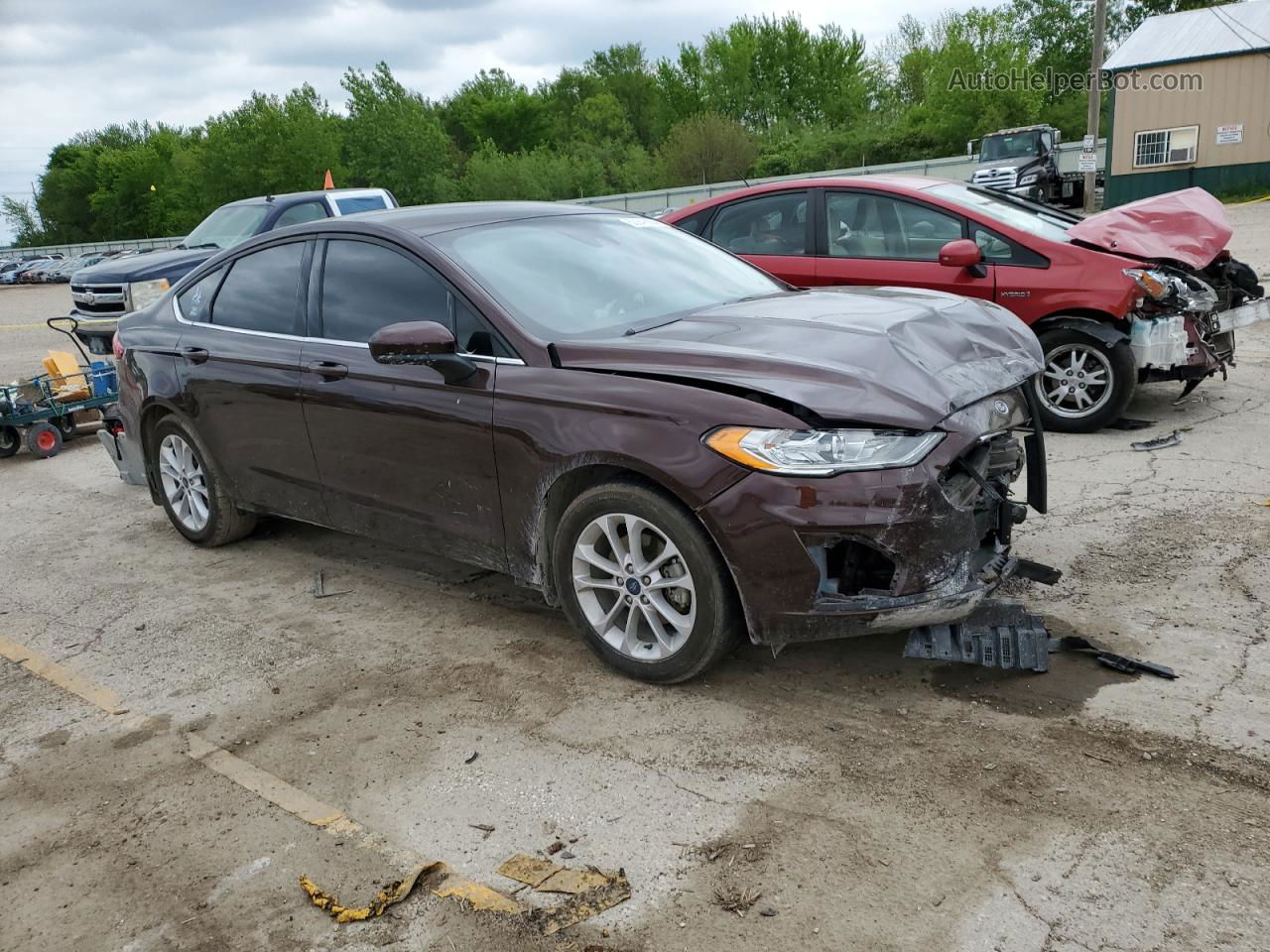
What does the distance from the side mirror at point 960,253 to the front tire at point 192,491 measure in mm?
4536

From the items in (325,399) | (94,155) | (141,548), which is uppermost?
(94,155)

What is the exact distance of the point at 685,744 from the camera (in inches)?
137

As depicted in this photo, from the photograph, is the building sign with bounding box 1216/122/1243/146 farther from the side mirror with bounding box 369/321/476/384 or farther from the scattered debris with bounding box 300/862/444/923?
the scattered debris with bounding box 300/862/444/923

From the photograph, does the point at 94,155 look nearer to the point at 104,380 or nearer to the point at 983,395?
the point at 104,380

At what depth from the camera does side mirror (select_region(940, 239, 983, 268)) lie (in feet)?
22.3

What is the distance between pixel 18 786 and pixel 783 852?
Result: 2590 mm

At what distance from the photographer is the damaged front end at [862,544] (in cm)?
336

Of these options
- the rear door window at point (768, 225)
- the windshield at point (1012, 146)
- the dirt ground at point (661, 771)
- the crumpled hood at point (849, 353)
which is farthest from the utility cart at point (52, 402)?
the windshield at point (1012, 146)

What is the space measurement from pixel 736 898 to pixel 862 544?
1.23 metres

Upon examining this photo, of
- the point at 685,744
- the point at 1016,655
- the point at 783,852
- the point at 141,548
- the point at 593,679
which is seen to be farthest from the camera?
the point at 141,548

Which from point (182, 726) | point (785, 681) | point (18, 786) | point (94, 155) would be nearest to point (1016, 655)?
point (785, 681)

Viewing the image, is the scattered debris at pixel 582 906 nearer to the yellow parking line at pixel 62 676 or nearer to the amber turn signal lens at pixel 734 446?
the amber turn signal lens at pixel 734 446

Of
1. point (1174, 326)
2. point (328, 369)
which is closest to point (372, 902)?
point (328, 369)

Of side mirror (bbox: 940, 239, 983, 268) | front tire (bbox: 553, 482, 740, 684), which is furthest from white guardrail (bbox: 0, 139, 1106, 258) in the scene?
front tire (bbox: 553, 482, 740, 684)
